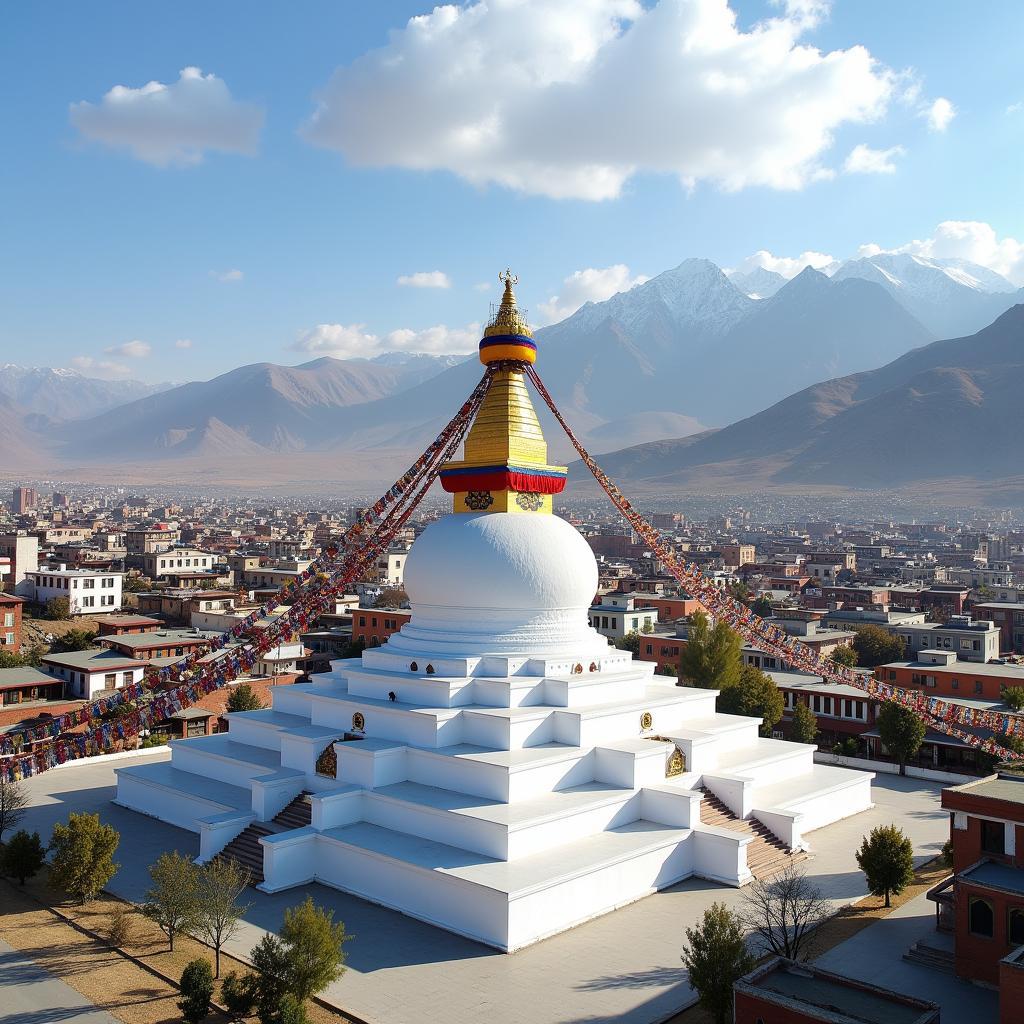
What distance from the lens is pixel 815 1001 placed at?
988cm

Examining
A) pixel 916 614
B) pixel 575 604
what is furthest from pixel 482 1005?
pixel 916 614

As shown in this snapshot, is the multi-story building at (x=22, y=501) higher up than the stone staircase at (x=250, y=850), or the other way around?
the multi-story building at (x=22, y=501)

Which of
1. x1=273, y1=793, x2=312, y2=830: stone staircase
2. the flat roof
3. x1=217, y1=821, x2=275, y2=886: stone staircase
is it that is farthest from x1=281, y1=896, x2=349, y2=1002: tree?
the flat roof

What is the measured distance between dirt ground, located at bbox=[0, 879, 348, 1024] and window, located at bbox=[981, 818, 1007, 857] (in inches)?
358

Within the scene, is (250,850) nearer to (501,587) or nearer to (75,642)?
(501,587)

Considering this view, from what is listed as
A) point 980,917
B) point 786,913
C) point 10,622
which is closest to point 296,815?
point 786,913

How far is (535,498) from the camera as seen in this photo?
2069 centimetres

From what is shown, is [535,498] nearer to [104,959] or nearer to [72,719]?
[72,719]

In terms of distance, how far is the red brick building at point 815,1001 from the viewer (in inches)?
372

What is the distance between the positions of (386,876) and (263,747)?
6021mm

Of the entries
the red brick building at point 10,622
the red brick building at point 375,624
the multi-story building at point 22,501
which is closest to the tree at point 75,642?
the red brick building at point 10,622

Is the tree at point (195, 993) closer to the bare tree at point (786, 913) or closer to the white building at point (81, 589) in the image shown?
the bare tree at point (786, 913)

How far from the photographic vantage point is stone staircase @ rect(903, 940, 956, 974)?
12797mm

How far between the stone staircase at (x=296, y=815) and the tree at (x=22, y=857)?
12.4ft
